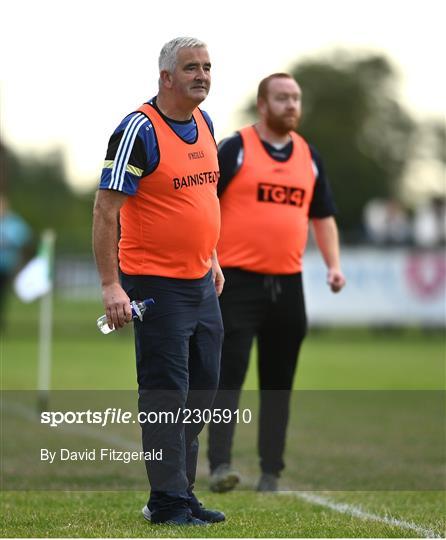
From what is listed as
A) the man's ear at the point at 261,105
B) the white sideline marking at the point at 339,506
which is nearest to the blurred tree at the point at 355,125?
the white sideline marking at the point at 339,506

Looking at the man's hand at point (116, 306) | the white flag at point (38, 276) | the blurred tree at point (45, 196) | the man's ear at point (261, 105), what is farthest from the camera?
the blurred tree at point (45, 196)

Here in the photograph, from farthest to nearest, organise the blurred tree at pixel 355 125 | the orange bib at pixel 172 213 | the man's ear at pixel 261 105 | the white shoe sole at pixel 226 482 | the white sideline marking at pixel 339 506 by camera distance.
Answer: the blurred tree at pixel 355 125, the man's ear at pixel 261 105, the white shoe sole at pixel 226 482, the white sideline marking at pixel 339 506, the orange bib at pixel 172 213

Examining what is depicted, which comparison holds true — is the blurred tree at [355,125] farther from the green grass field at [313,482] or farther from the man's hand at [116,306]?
the man's hand at [116,306]

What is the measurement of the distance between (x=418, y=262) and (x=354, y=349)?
3.04m

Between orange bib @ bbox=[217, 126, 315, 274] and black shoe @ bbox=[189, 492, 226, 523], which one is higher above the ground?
orange bib @ bbox=[217, 126, 315, 274]

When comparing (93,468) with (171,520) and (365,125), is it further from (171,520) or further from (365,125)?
(365,125)

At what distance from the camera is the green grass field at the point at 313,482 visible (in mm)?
6781

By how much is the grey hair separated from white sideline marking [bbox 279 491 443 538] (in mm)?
2636

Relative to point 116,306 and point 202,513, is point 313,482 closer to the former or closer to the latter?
point 202,513

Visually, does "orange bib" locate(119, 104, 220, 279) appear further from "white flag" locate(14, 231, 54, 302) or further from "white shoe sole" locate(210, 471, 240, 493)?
"white flag" locate(14, 231, 54, 302)

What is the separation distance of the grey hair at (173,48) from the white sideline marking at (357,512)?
2636 millimetres

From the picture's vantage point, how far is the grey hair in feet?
21.9

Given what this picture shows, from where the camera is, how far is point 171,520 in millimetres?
6715

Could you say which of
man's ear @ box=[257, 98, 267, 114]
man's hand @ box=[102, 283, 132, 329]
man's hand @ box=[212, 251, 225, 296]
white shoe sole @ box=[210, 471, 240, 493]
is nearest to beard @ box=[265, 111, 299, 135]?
man's ear @ box=[257, 98, 267, 114]
